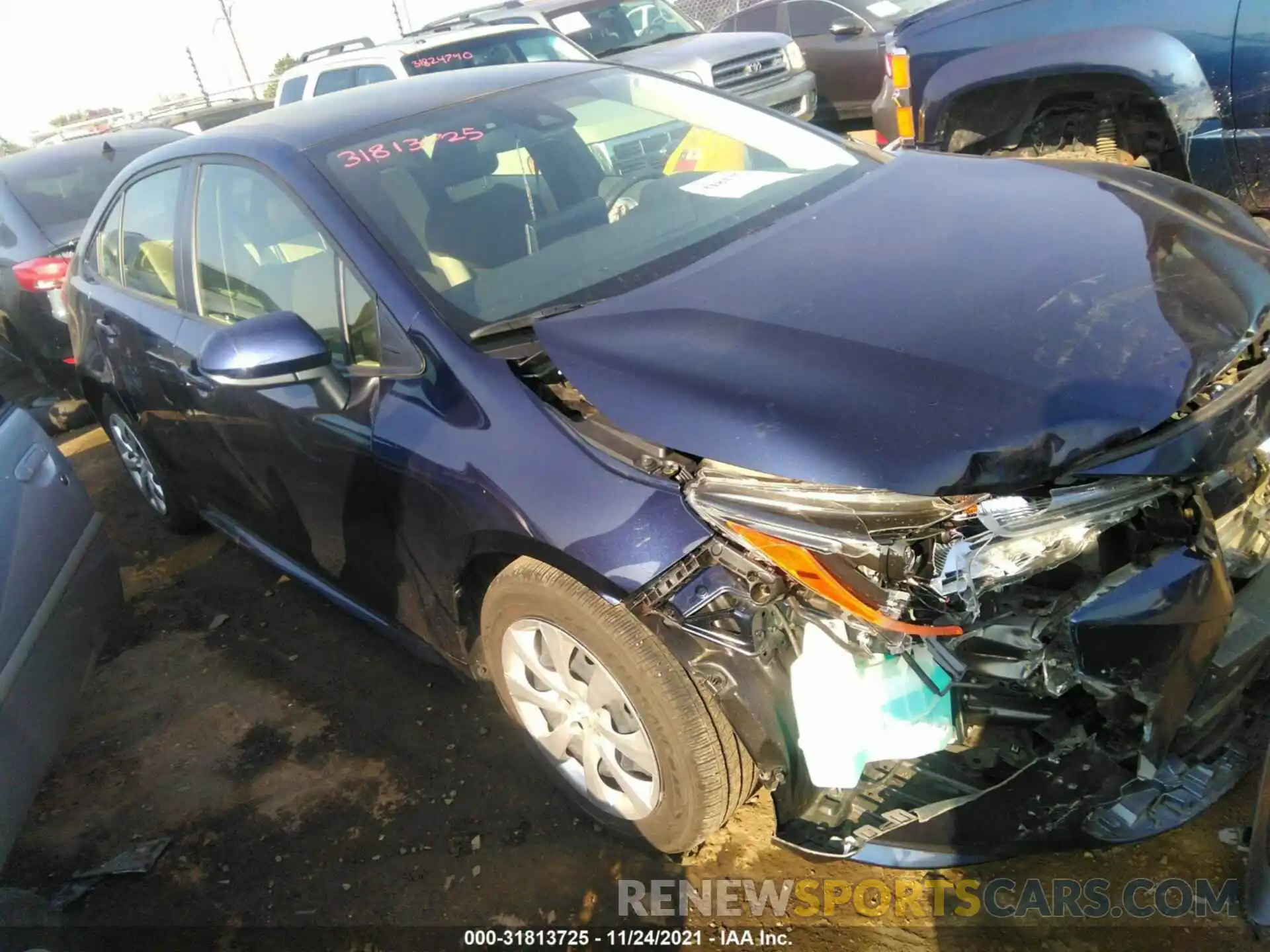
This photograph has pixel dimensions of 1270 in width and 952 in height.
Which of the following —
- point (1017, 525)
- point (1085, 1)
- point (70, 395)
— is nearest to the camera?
point (1017, 525)

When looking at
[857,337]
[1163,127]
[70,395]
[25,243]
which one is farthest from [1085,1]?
[70,395]

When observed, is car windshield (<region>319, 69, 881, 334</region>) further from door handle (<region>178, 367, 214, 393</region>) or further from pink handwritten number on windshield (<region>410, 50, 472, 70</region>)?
pink handwritten number on windshield (<region>410, 50, 472, 70</region>)

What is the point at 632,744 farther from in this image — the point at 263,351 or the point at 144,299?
the point at 144,299

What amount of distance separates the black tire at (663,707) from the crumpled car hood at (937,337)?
42 cm

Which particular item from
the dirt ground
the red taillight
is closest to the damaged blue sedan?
the dirt ground

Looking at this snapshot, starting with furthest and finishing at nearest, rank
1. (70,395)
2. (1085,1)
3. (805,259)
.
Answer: (70,395)
(1085,1)
(805,259)

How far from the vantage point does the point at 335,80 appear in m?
8.52

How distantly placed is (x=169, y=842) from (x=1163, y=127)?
4.63 metres

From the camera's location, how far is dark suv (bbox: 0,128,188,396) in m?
5.79

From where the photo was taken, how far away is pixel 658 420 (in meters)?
1.91

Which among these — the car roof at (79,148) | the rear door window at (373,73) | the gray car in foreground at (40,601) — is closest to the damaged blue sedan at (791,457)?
the gray car in foreground at (40,601)

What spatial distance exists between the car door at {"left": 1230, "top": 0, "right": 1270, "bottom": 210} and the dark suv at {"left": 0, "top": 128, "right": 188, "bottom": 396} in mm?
5851

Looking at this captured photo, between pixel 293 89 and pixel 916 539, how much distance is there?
9.18m

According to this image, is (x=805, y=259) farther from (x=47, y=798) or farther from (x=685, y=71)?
(x=685, y=71)
